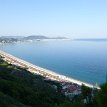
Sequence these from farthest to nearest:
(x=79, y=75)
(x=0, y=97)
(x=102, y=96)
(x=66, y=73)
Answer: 1. (x=66, y=73)
2. (x=79, y=75)
3. (x=0, y=97)
4. (x=102, y=96)

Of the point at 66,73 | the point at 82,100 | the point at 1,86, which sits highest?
the point at 82,100

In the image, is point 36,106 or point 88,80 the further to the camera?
point 88,80

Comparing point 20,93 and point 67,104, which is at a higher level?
point 67,104

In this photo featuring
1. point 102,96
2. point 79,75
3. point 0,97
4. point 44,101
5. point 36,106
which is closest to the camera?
point 102,96

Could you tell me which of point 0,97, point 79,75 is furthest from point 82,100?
point 79,75

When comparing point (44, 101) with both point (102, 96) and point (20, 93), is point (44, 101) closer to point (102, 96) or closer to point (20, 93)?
point (20, 93)

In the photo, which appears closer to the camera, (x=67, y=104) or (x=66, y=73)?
(x=67, y=104)

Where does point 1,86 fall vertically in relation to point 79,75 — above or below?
above

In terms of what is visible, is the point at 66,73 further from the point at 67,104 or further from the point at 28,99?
the point at 67,104

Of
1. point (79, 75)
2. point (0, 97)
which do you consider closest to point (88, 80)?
point (79, 75)
